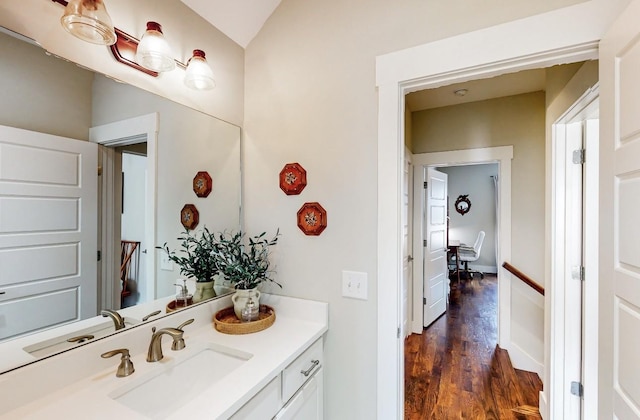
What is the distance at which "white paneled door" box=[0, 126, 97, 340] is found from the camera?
0.86 metres

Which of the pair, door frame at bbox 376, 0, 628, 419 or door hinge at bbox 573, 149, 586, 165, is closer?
door frame at bbox 376, 0, 628, 419

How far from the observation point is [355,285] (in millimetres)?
1398

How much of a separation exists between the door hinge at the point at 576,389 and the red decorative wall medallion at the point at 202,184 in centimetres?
246

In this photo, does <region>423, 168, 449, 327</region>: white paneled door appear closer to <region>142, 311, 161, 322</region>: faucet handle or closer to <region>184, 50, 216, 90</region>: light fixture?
<region>184, 50, 216, 90</region>: light fixture

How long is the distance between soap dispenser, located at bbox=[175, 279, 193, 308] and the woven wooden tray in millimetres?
164

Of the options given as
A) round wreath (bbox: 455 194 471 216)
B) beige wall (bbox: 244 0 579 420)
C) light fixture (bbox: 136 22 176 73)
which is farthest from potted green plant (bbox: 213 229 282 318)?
round wreath (bbox: 455 194 471 216)

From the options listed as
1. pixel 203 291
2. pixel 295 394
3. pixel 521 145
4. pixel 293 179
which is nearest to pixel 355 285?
pixel 295 394

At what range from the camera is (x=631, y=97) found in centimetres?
83

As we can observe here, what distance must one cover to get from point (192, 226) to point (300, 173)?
2.06 feet

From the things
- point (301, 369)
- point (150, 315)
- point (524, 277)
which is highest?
point (150, 315)

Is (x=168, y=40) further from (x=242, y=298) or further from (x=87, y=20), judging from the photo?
(x=242, y=298)

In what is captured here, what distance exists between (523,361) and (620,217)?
2.39 meters

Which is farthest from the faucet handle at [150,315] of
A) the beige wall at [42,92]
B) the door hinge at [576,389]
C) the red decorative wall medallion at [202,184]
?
the door hinge at [576,389]

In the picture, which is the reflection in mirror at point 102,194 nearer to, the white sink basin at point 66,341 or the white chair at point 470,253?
the white sink basin at point 66,341
